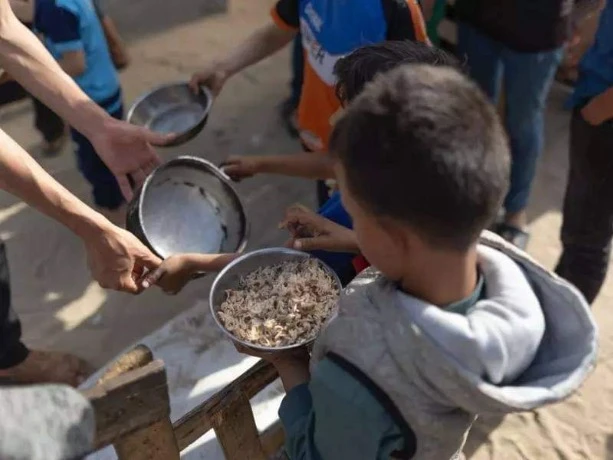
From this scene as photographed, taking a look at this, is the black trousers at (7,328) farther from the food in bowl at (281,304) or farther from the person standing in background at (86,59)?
the food in bowl at (281,304)

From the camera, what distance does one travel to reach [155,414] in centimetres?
110

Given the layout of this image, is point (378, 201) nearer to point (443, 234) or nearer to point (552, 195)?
point (443, 234)

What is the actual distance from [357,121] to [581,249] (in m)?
1.54

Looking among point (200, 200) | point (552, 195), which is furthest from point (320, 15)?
point (552, 195)

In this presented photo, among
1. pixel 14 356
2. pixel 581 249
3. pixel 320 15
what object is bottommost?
pixel 14 356

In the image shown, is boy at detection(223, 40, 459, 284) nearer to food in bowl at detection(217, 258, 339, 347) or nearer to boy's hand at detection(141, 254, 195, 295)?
food in bowl at detection(217, 258, 339, 347)

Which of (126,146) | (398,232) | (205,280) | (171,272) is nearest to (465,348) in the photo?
(398,232)

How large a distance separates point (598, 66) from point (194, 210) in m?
1.19

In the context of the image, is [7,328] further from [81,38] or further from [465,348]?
[465,348]

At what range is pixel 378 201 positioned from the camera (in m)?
1.02

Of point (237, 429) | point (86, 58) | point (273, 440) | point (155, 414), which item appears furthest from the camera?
point (86, 58)

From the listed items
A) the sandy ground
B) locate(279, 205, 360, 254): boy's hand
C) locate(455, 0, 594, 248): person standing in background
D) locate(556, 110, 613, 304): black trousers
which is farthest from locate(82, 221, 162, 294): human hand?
locate(455, 0, 594, 248): person standing in background

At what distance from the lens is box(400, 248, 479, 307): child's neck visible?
1076 millimetres

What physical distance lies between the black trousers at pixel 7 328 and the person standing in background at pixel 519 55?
5.43ft
